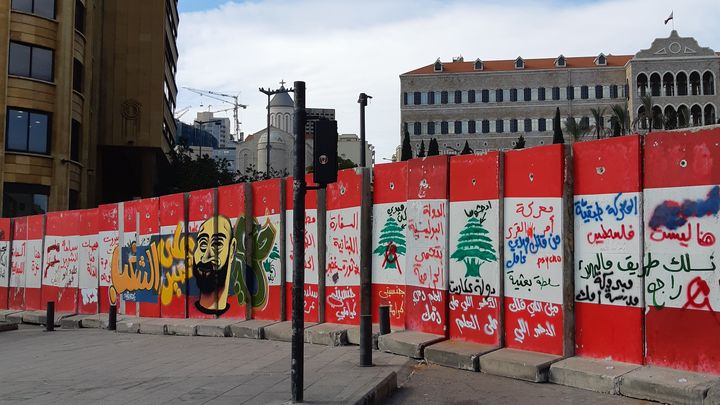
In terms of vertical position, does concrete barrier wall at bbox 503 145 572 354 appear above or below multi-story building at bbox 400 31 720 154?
below

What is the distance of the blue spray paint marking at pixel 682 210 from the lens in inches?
260

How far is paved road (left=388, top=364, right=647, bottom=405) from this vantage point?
6840 mm

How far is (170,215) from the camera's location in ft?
50.9

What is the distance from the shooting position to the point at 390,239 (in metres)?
10.5

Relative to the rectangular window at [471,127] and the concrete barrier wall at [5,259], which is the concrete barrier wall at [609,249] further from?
the rectangular window at [471,127]

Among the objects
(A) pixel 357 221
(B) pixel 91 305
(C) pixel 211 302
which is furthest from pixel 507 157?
(B) pixel 91 305

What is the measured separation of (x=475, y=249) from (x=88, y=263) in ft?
44.0

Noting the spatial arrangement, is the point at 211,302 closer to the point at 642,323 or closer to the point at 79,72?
the point at 642,323

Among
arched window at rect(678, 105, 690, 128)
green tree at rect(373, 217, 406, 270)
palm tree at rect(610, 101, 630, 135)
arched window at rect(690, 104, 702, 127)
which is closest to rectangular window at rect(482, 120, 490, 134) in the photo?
arched window at rect(678, 105, 690, 128)

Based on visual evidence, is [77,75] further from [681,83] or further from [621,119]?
[681,83]

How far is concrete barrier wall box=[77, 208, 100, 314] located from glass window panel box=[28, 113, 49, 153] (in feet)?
53.6

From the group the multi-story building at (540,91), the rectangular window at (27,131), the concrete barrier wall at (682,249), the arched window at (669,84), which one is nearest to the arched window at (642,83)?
the multi-story building at (540,91)

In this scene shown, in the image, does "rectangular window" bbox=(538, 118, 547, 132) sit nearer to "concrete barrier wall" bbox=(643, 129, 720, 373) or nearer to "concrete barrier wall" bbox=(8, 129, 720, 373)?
"concrete barrier wall" bbox=(8, 129, 720, 373)

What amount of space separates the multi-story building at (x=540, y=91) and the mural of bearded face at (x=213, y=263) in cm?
7524
